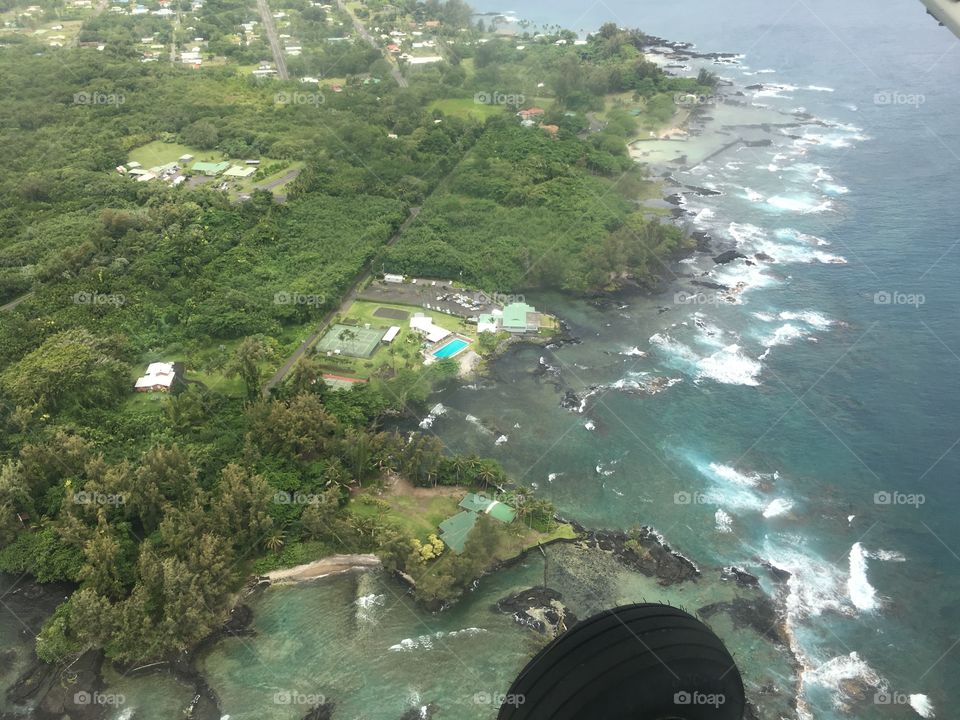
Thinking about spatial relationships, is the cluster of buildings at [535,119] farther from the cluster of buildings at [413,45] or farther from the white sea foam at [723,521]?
the white sea foam at [723,521]

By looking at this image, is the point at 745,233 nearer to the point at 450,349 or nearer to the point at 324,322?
the point at 450,349

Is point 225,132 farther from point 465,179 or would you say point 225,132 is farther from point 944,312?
point 944,312

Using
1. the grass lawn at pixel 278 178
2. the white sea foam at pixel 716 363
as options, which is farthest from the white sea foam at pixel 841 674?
the grass lawn at pixel 278 178

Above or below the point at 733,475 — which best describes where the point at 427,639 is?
below

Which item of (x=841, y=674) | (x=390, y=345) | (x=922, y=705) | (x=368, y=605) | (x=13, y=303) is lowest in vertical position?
(x=368, y=605)

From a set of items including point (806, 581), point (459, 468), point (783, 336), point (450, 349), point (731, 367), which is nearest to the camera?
point (806, 581)

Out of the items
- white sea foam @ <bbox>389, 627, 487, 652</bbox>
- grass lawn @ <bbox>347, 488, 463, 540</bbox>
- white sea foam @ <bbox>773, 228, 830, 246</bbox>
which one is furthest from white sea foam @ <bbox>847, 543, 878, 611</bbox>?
white sea foam @ <bbox>773, 228, 830, 246</bbox>

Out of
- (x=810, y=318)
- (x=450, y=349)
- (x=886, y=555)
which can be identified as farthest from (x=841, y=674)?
(x=450, y=349)

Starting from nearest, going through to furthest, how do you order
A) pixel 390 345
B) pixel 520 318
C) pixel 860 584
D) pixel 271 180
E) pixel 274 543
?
pixel 860 584 → pixel 274 543 → pixel 390 345 → pixel 520 318 → pixel 271 180
